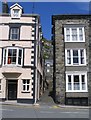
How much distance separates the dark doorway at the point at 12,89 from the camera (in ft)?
102

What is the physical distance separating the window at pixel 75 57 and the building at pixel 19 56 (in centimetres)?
361

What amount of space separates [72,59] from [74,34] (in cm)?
298

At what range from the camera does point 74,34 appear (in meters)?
31.5

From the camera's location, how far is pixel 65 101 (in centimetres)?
3008

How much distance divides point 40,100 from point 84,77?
236 inches

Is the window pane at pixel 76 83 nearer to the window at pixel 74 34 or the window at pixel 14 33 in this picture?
the window at pixel 74 34

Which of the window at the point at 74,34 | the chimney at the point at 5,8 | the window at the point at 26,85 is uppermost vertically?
the chimney at the point at 5,8

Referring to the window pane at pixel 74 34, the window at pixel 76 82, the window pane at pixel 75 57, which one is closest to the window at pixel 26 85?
the window at pixel 76 82

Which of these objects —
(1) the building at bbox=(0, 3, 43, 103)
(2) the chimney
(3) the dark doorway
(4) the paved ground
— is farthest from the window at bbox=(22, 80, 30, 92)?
(2) the chimney

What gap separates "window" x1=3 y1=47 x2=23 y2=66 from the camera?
30.7 metres

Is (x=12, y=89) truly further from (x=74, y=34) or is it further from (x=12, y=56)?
(x=74, y=34)

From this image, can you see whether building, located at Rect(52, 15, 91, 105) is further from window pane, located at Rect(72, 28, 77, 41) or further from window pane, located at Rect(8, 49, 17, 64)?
window pane, located at Rect(8, 49, 17, 64)

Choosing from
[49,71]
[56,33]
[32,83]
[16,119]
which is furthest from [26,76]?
[49,71]

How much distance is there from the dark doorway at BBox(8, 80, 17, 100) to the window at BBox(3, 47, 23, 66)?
7.23 feet
